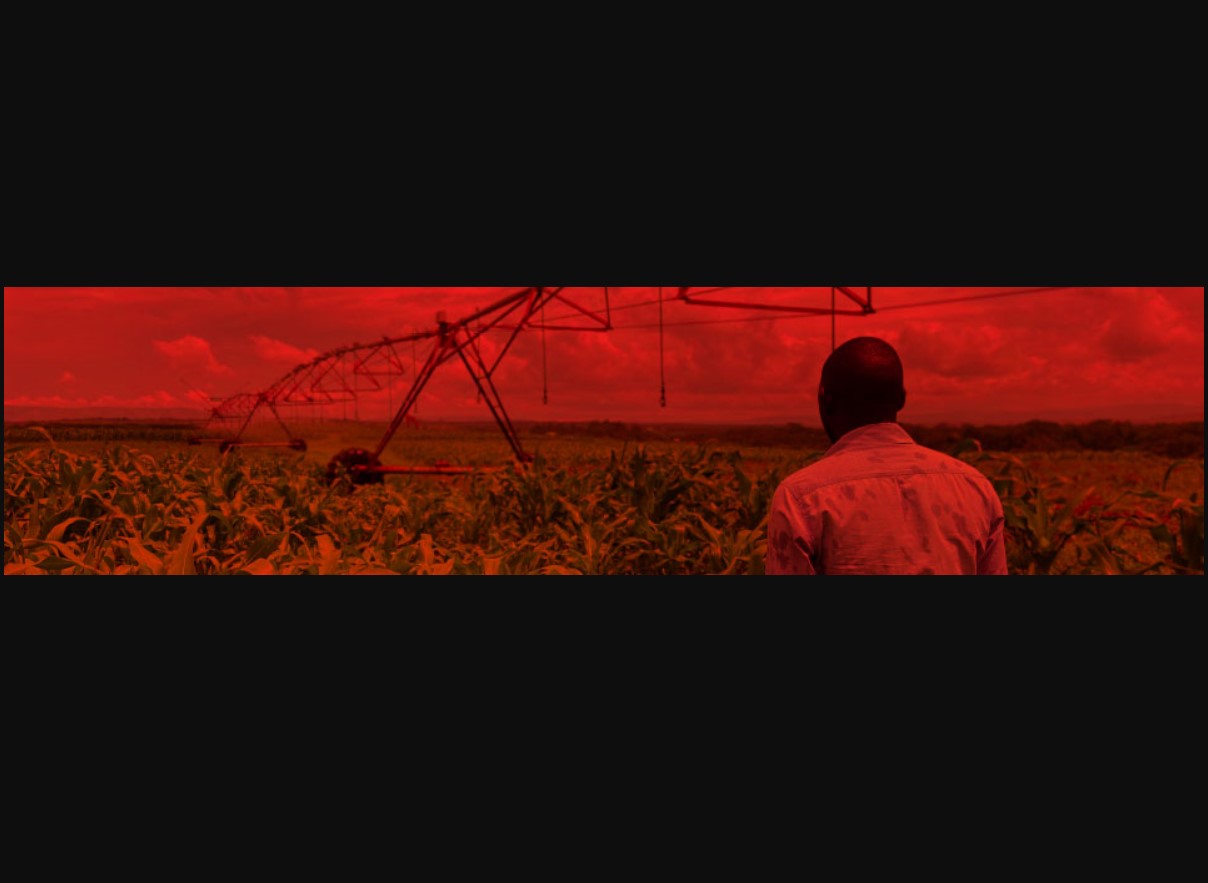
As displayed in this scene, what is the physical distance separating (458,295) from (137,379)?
1.32 meters

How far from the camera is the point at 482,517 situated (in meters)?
3.44

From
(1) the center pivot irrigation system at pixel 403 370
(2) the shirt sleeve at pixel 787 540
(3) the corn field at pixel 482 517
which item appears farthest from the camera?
(1) the center pivot irrigation system at pixel 403 370

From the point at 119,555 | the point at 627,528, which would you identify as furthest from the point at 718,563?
the point at 119,555

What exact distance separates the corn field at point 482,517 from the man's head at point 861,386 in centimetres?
109

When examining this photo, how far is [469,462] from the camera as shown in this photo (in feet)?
11.4

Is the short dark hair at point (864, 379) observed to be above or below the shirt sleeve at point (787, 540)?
above

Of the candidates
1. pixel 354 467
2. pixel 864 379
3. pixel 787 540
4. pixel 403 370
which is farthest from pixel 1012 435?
pixel 354 467

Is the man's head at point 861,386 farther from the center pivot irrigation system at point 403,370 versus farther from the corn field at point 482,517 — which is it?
the center pivot irrigation system at point 403,370

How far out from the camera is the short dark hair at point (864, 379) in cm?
178

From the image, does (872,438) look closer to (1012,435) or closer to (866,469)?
(866,469)

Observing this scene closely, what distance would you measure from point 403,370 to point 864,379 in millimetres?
2088

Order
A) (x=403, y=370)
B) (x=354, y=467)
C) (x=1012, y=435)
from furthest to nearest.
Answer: (x=354, y=467), (x=403, y=370), (x=1012, y=435)

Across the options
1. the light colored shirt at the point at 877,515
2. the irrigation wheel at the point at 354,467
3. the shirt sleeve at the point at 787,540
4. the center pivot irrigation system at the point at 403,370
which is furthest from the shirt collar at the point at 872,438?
the irrigation wheel at the point at 354,467

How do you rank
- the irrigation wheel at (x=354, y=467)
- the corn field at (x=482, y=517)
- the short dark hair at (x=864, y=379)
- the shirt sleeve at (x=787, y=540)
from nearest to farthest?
the shirt sleeve at (x=787, y=540) → the short dark hair at (x=864, y=379) → the corn field at (x=482, y=517) → the irrigation wheel at (x=354, y=467)
